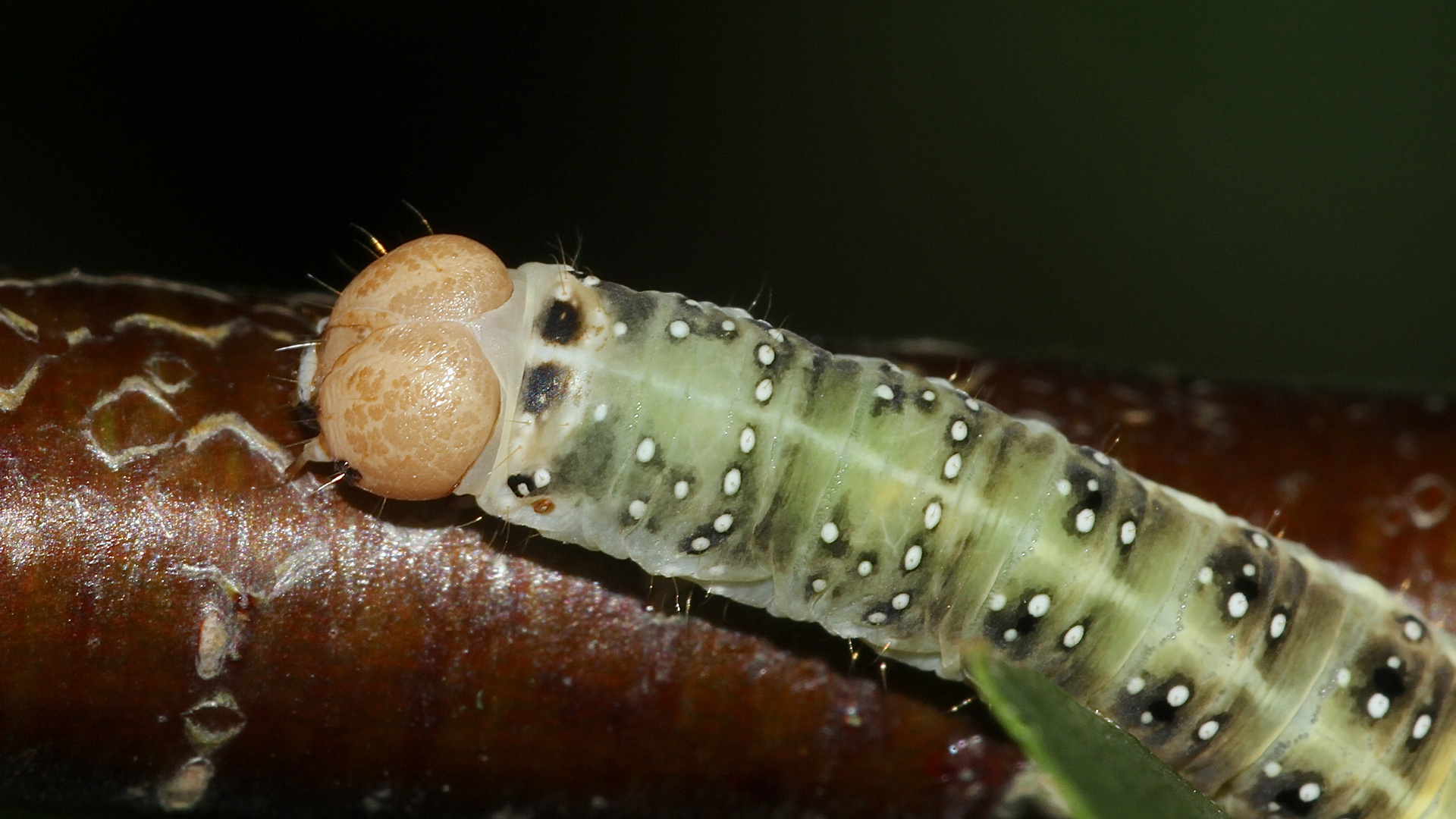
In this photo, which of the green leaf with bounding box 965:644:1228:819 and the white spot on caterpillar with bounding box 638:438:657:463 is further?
the white spot on caterpillar with bounding box 638:438:657:463

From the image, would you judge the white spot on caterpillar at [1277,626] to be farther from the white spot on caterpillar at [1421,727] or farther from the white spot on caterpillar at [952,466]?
the white spot on caterpillar at [952,466]

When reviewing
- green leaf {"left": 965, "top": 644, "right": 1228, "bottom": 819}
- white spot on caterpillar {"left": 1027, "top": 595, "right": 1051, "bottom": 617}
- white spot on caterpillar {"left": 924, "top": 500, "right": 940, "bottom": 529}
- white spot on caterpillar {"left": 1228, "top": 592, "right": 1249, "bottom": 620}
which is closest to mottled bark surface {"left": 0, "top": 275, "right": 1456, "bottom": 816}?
white spot on caterpillar {"left": 1027, "top": 595, "right": 1051, "bottom": 617}

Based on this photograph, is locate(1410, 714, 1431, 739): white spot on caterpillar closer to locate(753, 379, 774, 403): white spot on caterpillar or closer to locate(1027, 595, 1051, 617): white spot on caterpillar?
locate(1027, 595, 1051, 617): white spot on caterpillar

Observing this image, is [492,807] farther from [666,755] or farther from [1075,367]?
[1075,367]

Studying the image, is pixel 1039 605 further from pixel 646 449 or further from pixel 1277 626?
pixel 646 449

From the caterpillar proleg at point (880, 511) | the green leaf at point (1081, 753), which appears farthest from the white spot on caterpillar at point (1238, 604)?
the green leaf at point (1081, 753)

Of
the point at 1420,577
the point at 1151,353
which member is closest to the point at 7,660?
the point at 1420,577

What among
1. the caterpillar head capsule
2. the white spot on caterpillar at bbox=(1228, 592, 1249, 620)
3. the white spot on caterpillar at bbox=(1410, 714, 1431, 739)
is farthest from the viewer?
the white spot on caterpillar at bbox=(1410, 714, 1431, 739)
